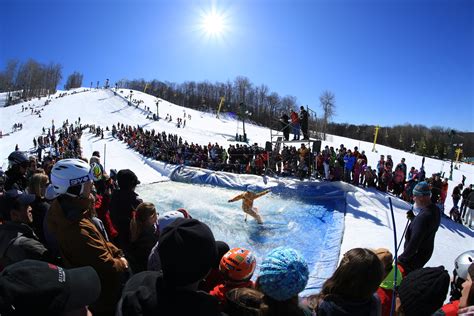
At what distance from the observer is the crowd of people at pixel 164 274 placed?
1.32 meters

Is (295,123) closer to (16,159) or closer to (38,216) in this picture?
(16,159)

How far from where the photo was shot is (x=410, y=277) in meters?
2.05

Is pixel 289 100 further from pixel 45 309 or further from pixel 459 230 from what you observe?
pixel 45 309

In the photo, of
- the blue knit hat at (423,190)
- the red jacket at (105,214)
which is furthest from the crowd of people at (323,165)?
the red jacket at (105,214)

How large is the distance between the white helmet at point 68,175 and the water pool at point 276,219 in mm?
5109

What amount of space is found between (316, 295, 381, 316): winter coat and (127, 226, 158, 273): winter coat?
1986 mm

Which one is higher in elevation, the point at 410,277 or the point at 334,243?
the point at 410,277

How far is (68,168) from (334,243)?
732 centimetres

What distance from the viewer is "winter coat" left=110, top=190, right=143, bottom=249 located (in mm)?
3512

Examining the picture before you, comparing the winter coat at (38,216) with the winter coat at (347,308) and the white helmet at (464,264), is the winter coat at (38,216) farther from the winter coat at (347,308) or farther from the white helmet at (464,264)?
the white helmet at (464,264)

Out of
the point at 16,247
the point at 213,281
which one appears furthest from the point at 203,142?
the point at 16,247

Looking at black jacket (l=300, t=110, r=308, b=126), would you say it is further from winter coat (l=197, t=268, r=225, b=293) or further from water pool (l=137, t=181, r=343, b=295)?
winter coat (l=197, t=268, r=225, b=293)

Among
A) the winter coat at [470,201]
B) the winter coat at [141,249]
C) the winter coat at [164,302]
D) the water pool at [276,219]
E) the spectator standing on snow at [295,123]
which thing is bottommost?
the water pool at [276,219]

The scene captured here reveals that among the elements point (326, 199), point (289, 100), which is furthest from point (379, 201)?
point (289, 100)
